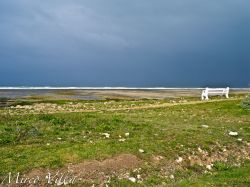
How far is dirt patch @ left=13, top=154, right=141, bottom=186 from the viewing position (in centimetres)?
2056

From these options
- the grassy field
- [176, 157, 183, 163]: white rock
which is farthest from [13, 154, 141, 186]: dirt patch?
[176, 157, 183, 163]: white rock

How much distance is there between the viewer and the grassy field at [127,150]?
21.8 meters

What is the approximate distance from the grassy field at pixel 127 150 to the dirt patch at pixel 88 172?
0.04 metres

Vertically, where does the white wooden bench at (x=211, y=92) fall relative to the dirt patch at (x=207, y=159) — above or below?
above

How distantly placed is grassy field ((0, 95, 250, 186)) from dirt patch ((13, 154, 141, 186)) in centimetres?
4

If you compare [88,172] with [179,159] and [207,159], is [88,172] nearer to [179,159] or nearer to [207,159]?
[179,159]

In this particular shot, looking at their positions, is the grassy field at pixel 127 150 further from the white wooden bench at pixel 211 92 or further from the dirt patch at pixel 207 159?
the white wooden bench at pixel 211 92

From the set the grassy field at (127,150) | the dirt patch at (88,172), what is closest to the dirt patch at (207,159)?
the grassy field at (127,150)

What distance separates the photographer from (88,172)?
21.6 metres

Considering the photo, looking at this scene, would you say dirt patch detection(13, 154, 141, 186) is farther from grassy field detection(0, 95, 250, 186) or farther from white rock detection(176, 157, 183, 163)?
white rock detection(176, 157, 183, 163)

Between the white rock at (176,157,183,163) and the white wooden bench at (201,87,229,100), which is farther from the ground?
the white wooden bench at (201,87,229,100)

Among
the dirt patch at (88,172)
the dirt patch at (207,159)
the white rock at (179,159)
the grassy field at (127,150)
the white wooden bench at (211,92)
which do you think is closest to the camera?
the dirt patch at (88,172)

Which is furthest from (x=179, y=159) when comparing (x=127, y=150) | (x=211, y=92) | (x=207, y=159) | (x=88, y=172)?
(x=211, y=92)

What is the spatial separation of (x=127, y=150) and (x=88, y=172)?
3606 millimetres
